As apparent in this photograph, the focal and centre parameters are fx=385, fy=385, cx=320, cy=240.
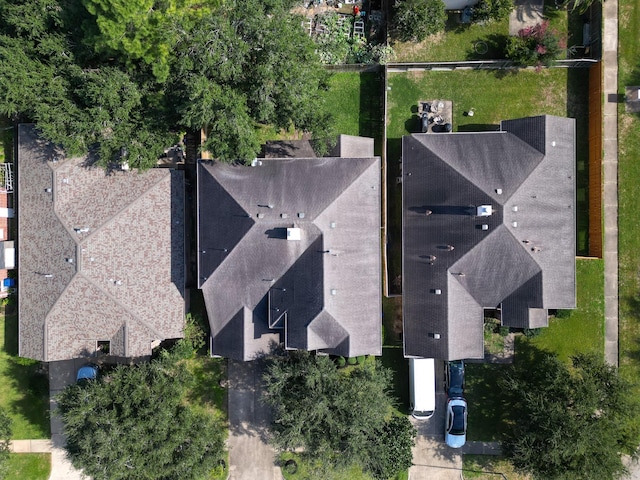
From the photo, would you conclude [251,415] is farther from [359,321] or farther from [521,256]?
[521,256]

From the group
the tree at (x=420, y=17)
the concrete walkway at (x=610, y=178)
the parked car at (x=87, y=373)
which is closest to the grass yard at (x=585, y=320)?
the concrete walkway at (x=610, y=178)

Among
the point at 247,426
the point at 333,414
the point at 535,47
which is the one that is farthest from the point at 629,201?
the point at 247,426

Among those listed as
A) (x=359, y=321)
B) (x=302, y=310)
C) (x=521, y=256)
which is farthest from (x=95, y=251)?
(x=521, y=256)

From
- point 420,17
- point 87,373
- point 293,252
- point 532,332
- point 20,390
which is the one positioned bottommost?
point 20,390

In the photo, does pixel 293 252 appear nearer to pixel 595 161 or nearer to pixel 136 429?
pixel 136 429

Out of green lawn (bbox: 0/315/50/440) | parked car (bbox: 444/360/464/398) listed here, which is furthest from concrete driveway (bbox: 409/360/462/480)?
green lawn (bbox: 0/315/50/440)

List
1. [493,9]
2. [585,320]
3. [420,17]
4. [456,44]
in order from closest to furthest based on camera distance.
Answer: [420,17] → [493,9] → [585,320] → [456,44]
